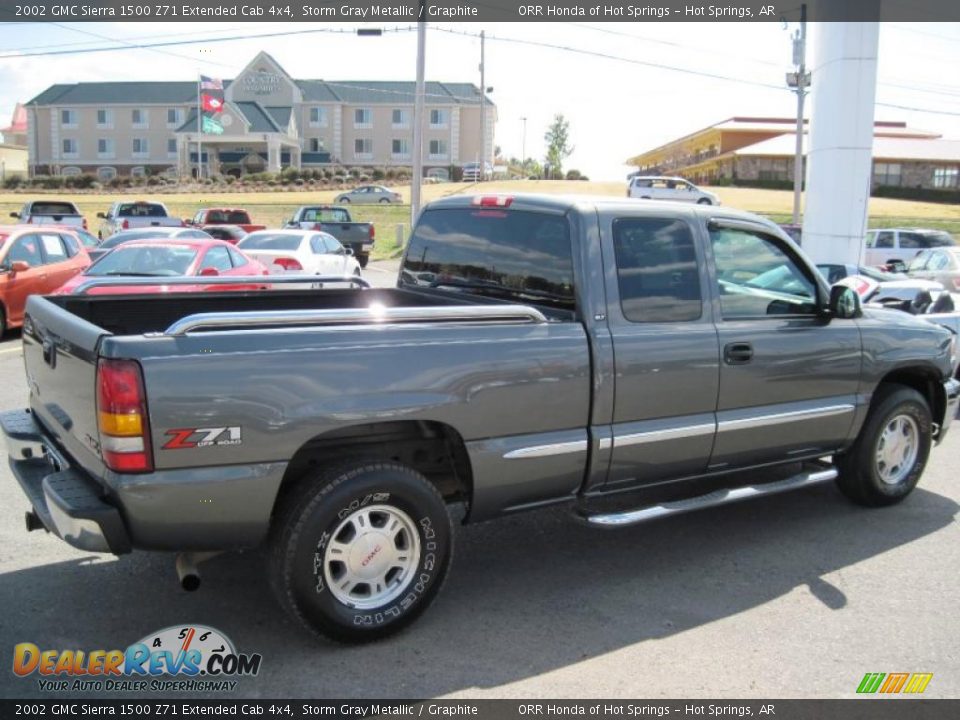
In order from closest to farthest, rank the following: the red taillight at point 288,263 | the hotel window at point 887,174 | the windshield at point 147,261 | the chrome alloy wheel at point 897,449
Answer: the chrome alloy wheel at point 897,449 < the windshield at point 147,261 < the red taillight at point 288,263 < the hotel window at point 887,174

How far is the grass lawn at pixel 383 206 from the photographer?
140ft

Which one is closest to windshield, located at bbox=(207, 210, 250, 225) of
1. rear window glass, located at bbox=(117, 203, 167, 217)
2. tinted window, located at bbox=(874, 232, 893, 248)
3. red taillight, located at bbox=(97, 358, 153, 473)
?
rear window glass, located at bbox=(117, 203, 167, 217)

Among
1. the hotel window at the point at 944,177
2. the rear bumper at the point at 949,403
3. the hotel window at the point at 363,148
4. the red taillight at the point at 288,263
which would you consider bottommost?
the rear bumper at the point at 949,403

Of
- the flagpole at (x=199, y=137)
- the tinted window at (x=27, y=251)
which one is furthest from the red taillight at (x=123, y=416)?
the flagpole at (x=199, y=137)

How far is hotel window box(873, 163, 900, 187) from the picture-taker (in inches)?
2697

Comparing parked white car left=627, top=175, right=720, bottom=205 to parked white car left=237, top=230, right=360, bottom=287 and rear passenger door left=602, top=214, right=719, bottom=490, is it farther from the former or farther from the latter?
rear passenger door left=602, top=214, right=719, bottom=490

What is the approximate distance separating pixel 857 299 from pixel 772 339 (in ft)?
2.53

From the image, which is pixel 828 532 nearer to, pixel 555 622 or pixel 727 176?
pixel 555 622

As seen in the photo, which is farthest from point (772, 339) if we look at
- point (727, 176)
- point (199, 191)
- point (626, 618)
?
point (727, 176)

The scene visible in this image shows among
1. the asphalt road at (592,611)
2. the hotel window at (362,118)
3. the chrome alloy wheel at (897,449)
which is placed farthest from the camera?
the hotel window at (362,118)

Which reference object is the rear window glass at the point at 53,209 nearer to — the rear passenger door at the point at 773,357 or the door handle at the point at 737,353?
the rear passenger door at the point at 773,357

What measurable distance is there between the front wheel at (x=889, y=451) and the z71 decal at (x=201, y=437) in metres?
4.11

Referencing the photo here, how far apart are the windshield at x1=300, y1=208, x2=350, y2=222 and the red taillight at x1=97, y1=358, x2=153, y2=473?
84.4ft

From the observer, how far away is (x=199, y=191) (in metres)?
60.2
